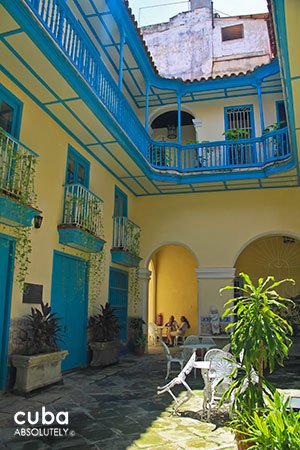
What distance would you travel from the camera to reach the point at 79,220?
8.51 m

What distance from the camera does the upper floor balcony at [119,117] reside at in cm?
634

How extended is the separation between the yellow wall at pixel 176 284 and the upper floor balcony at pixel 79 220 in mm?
8071

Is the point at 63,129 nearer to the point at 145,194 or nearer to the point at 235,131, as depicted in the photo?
the point at 145,194

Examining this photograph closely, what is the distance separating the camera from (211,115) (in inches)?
539

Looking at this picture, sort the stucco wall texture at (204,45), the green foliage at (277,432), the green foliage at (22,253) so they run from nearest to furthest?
1. the green foliage at (277,432)
2. the green foliage at (22,253)
3. the stucco wall texture at (204,45)

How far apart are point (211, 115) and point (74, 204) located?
7390 millimetres

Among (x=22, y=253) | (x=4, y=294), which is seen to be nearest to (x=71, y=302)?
(x=22, y=253)

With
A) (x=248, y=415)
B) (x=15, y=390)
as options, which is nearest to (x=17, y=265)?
(x=15, y=390)

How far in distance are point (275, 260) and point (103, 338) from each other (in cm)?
873

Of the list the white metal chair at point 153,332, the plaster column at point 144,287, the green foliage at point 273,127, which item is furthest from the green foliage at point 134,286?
the green foliage at point 273,127

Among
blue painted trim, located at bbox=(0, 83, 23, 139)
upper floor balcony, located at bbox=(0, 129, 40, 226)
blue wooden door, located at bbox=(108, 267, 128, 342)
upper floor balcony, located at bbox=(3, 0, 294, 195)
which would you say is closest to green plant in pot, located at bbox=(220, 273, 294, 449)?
upper floor balcony, located at bbox=(0, 129, 40, 226)

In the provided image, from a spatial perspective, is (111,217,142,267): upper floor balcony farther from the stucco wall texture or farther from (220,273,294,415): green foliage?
the stucco wall texture

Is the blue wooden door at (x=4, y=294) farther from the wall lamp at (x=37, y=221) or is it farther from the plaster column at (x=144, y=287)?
the plaster column at (x=144, y=287)

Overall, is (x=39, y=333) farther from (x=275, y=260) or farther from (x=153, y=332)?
(x=275, y=260)
